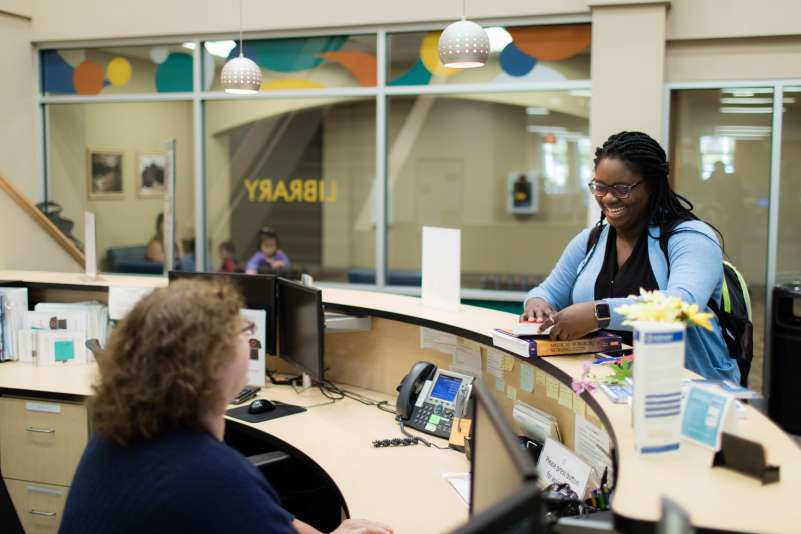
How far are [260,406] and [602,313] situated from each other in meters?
1.41

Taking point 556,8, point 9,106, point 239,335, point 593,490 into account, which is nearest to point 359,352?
point 593,490

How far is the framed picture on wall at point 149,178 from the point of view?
7.60 metres

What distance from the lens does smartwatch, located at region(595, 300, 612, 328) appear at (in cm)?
201

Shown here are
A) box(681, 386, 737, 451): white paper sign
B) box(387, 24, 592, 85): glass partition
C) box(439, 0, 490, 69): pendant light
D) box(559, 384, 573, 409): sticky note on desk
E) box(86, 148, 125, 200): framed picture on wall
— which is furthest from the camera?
box(86, 148, 125, 200): framed picture on wall

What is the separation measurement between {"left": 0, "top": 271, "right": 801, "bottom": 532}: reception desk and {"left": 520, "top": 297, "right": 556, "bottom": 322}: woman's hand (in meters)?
0.13

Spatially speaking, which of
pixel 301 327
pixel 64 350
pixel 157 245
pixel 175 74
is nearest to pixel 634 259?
pixel 301 327

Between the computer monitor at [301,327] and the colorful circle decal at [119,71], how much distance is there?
4.26m

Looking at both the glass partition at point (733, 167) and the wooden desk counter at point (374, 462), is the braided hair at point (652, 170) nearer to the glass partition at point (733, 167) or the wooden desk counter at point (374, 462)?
the wooden desk counter at point (374, 462)

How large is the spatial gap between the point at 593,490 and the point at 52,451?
2.19 m

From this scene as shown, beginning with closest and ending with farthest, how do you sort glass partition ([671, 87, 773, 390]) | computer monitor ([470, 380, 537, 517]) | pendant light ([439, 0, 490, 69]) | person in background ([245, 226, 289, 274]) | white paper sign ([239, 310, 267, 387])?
1. computer monitor ([470, 380, 537, 517])
2. white paper sign ([239, 310, 267, 387])
3. pendant light ([439, 0, 490, 69])
4. glass partition ([671, 87, 773, 390])
5. person in background ([245, 226, 289, 274])

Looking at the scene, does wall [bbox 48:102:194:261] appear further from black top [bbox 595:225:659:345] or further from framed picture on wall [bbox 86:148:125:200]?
black top [bbox 595:225:659:345]

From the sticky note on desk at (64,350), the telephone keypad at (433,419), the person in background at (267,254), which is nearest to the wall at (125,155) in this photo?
the person in background at (267,254)

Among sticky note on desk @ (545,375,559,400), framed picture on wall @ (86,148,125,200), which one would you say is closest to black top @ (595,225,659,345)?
sticky note on desk @ (545,375,559,400)

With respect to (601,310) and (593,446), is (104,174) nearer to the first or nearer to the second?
(601,310)
